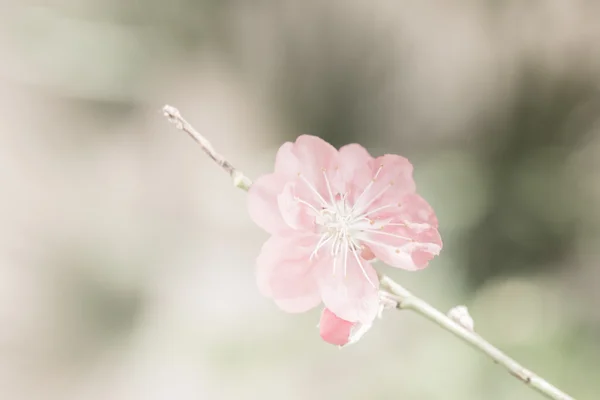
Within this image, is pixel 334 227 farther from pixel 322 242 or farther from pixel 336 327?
pixel 336 327

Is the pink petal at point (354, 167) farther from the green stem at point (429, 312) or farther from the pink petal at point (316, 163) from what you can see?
the green stem at point (429, 312)

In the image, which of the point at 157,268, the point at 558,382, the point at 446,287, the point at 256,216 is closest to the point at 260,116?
the point at 256,216

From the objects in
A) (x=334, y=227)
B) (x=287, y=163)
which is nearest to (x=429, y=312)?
(x=334, y=227)

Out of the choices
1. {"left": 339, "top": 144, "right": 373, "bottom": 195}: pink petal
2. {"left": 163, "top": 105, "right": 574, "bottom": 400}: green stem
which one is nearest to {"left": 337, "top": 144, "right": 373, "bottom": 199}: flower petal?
{"left": 339, "top": 144, "right": 373, "bottom": 195}: pink petal

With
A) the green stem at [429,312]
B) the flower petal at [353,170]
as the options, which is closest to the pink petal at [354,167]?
the flower petal at [353,170]

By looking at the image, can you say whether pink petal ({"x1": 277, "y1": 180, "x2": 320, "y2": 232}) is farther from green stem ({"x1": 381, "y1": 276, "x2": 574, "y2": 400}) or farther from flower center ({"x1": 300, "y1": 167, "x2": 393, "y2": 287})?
green stem ({"x1": 381, "y1": 276, "x2": 574, "y2": 400})

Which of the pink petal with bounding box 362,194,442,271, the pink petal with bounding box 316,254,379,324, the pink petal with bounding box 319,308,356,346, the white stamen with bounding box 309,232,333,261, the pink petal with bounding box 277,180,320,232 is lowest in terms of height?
the pink petal with bounding box 319,308,356,346
